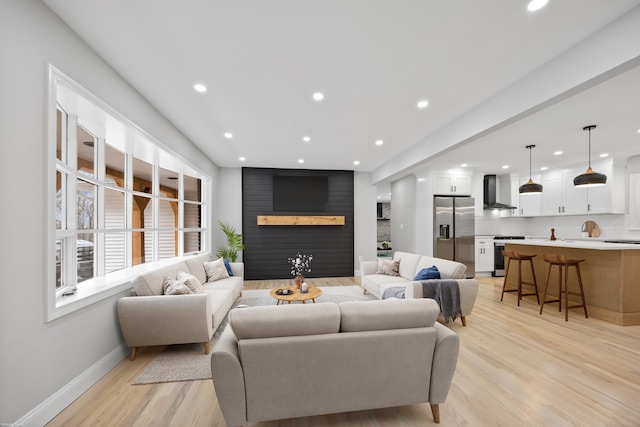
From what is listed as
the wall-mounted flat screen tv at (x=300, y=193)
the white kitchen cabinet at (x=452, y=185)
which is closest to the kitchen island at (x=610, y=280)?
the white kitchen cabinet at (x=452, y=185)

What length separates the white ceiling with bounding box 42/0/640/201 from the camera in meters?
1.72

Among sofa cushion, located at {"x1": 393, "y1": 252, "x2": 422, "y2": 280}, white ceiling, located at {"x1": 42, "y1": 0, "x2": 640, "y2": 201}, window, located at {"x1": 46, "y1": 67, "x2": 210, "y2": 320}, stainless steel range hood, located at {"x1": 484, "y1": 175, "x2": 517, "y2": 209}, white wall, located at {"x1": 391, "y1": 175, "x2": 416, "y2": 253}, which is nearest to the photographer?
white ceiling, located at {"x1": 42, "y1": 0, "x2": 640, "y2": 201}

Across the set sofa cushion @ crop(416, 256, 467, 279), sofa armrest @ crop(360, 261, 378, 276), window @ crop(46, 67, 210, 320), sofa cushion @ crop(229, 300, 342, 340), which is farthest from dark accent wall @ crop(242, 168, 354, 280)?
sofa cushion @ crop(229, 300, 342, 340)

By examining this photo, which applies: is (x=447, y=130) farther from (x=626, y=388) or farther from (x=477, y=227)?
(x=477, y=227)

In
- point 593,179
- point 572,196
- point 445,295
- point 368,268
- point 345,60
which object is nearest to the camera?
point 345,60

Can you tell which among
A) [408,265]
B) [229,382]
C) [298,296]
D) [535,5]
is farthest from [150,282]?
[535,5]

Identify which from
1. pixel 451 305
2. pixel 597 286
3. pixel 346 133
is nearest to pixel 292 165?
pixel 346 133

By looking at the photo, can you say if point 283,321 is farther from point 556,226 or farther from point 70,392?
point 556,226

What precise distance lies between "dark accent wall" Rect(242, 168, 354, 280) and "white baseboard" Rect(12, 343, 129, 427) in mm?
3698

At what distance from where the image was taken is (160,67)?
2.34m

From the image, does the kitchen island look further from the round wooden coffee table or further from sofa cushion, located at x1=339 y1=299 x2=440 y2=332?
the round wooden coffee table

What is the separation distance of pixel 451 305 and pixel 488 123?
2166mm

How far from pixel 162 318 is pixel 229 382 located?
1.40 metres

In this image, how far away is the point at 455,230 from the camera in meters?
6.21
